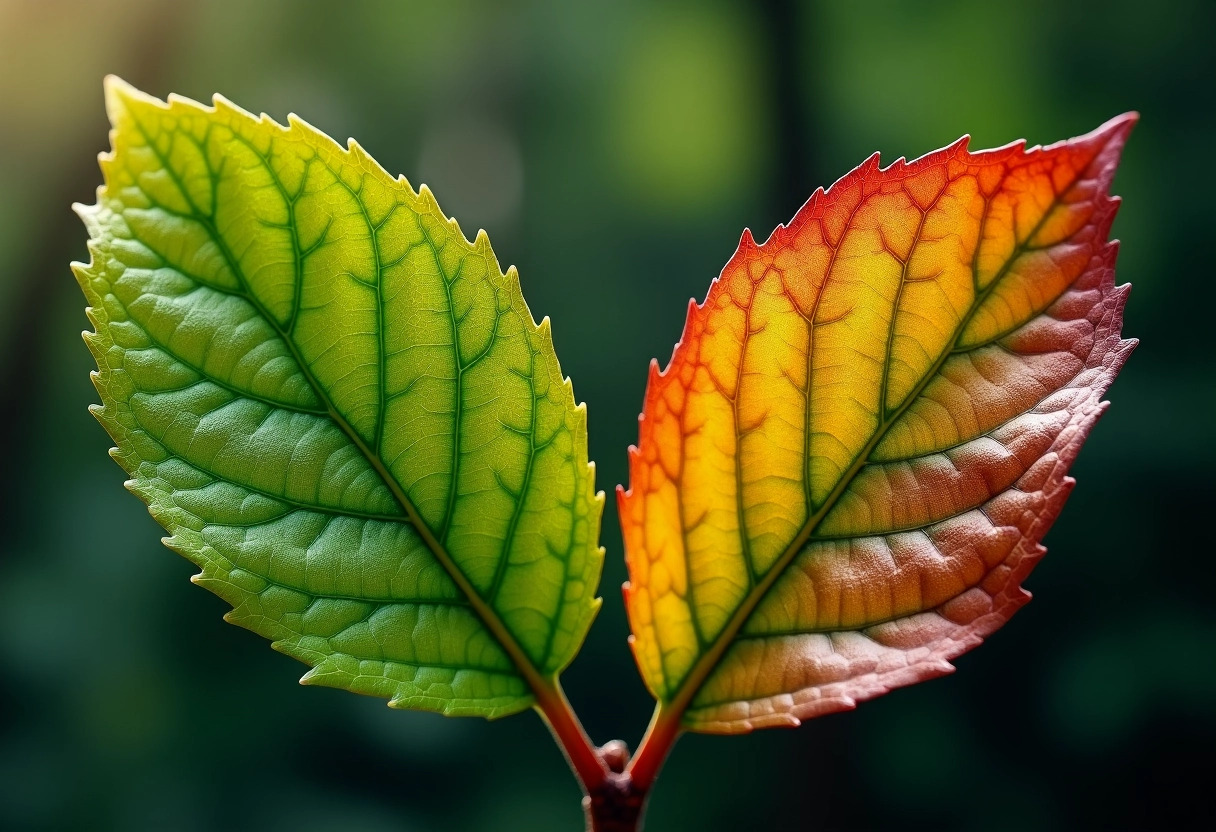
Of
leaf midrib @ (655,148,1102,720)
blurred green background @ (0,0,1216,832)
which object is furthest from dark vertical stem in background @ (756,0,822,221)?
leaf midrib @ (655,148,1102,720)

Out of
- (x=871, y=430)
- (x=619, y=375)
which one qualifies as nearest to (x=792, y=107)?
(x=619, y=375)

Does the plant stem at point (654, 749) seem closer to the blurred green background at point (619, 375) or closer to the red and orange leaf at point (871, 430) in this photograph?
the red and orange leaf at point (871, 430)

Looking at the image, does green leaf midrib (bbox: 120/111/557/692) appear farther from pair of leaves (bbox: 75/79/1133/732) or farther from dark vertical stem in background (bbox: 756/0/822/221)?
dark vertical stem in background (bbox: 756/0/822/221)

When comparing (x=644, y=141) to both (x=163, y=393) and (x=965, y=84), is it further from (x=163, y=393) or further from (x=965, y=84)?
(x=163, y=393)

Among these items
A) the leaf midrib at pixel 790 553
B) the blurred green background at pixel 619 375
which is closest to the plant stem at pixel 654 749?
the leaf midrib at pixel 790 553

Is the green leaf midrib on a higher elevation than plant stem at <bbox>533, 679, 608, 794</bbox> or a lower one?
higher

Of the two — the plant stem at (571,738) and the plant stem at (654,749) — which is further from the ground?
the plant stem at (571,738)

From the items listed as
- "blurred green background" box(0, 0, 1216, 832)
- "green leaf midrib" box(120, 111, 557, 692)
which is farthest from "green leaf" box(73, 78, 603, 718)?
"blurred green background" box(0, 0, 1216, 832)

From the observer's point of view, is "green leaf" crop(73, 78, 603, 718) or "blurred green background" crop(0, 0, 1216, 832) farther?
"blurred green background" crop(0, 0, 1216, 832)

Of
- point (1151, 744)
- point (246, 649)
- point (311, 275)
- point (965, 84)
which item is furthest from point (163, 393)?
point (1151, 744)
